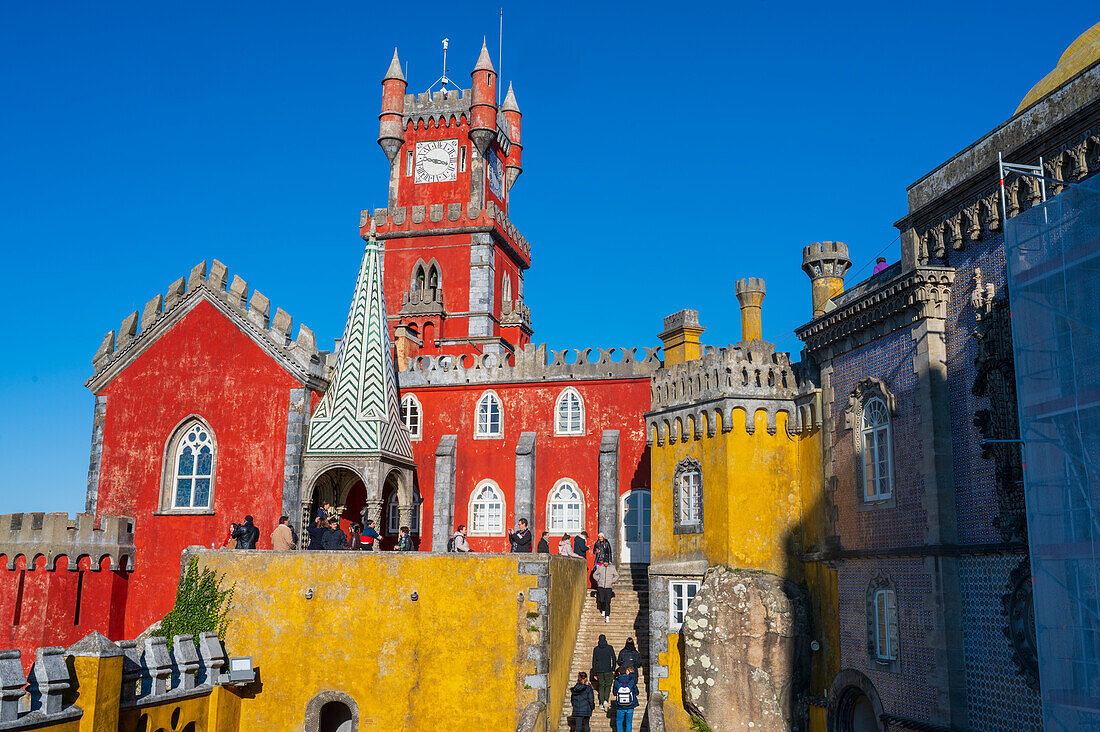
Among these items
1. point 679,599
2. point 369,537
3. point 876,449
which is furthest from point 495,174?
point 876,449

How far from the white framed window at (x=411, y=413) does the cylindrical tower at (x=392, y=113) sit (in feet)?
46.3

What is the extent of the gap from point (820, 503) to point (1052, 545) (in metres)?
7.41

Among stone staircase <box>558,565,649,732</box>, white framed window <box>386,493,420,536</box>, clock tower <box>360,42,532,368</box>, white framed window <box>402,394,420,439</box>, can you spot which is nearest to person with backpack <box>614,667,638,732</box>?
stone staircase <box>558,565,649,732</box>

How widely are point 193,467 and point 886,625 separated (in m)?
18.3

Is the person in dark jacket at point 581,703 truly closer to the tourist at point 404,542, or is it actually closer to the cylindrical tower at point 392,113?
the tourist at point 404,542

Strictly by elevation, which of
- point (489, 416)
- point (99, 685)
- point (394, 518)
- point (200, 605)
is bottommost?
point (99, 685)

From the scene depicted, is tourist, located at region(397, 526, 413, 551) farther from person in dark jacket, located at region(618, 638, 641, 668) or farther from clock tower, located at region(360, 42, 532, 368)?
clock tower, located at region(360, 42, 532, 368)

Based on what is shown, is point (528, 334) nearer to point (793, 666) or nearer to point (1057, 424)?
point (793, 666)

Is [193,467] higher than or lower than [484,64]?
lower

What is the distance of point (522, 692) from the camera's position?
19.1m

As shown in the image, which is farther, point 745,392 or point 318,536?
point 318,536

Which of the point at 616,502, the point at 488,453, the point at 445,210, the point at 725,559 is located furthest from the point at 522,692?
the point at 445,210

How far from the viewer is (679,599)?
68.0 ft

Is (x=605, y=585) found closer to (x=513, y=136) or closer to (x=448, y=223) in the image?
(x=448, y=223)
